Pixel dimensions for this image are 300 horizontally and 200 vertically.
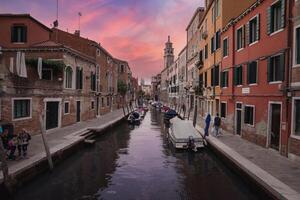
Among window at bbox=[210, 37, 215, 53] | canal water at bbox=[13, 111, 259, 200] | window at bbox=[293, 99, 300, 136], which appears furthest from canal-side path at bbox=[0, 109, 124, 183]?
window at bbox=[210, 37, 215, 53]

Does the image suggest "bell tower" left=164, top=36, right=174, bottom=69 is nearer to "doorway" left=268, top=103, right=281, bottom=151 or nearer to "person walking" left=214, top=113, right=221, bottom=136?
"person walking" left=214, top=113, right=221, bottom=136

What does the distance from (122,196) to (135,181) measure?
5.38 ft

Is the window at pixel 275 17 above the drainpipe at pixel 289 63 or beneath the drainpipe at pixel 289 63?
above

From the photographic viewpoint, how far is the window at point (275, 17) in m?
12.9

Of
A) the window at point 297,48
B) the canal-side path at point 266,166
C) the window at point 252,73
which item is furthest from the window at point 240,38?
the window at point 297,48

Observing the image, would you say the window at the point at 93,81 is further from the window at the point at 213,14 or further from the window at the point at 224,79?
the window at the point at 224,79

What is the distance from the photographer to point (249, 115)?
16578mm

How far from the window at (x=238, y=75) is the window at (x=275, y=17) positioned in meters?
4.68

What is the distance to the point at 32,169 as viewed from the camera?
10812mm

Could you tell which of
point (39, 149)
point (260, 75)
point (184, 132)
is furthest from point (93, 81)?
point (260, 75)

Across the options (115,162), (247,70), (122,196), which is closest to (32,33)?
(115,162)

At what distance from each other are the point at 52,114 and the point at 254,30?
46.4 ft

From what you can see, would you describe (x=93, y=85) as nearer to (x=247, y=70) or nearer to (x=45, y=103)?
(x=45, y=103)

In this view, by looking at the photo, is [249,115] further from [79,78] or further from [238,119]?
[79,78]
